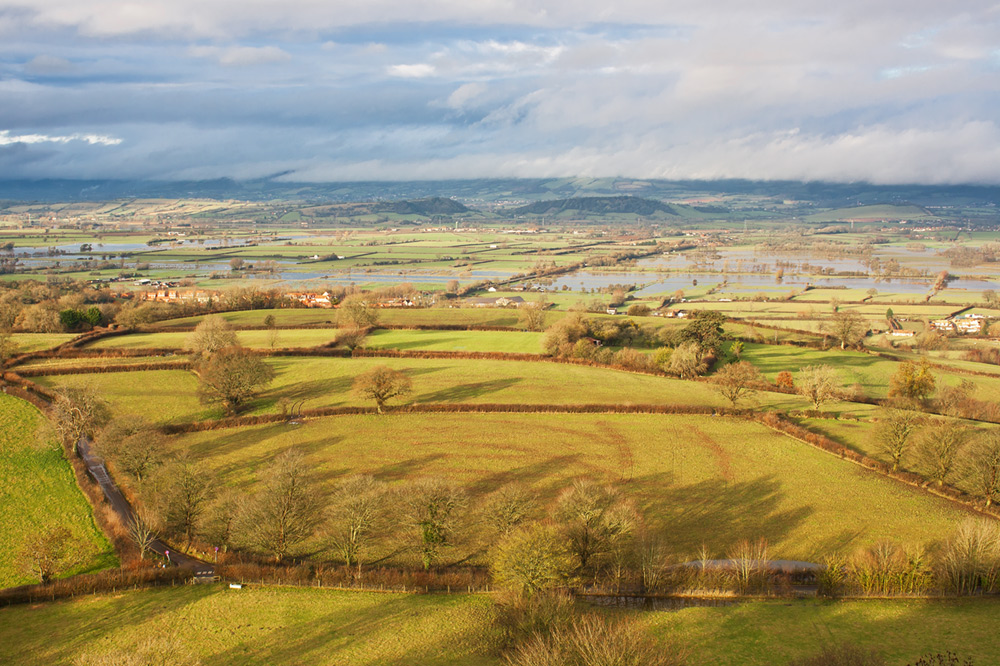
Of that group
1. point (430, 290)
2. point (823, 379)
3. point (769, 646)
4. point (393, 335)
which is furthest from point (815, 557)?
point (430, 290)

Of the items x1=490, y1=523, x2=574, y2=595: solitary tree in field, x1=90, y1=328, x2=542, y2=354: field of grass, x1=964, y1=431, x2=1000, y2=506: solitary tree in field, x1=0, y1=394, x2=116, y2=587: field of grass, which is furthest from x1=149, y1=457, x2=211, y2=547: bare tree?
x1=964, y1=431, x2=1000, y2=506: solitary tree in field

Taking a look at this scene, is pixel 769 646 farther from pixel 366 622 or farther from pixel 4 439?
pixel 4 439

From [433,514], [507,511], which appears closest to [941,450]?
[507,511]

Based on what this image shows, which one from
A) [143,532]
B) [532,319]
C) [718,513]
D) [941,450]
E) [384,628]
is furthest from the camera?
[532,319]

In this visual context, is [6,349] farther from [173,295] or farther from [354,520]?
[354,520]

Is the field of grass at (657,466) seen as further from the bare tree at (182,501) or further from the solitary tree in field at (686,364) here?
the solitary tree in field at (686,364)

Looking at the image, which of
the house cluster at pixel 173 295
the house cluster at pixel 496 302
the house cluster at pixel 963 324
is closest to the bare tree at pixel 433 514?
the house cluster at pixel 496 302

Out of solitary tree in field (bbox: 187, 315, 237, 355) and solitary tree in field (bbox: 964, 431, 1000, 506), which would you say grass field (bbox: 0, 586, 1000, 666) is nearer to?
solitary tree in field (bbox: 964, 431, 1000, 506)

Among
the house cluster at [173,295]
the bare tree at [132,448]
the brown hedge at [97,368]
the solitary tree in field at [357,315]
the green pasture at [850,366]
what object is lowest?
the green pasture at [850,366]
